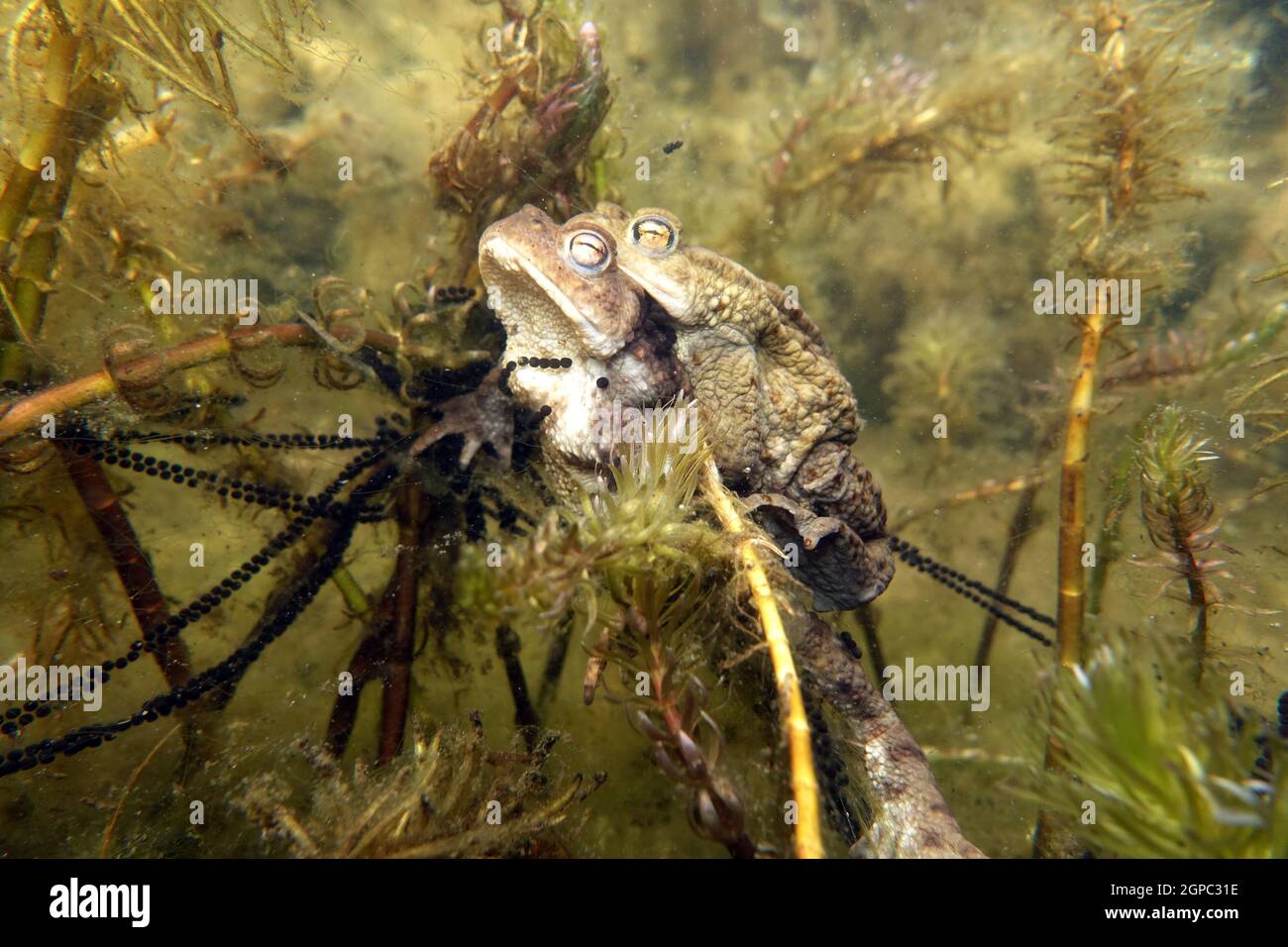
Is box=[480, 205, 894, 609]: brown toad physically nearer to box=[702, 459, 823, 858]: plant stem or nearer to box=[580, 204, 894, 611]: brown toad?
box=[580, 204, 894, 611]: brown toad

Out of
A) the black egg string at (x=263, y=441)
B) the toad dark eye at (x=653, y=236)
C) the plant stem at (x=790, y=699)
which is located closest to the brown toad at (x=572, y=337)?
the toad dark eye at (x=653, y=236)

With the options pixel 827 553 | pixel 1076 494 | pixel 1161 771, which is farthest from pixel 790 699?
pixel 1076 494

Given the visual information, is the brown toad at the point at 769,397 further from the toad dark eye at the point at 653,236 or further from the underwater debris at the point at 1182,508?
the underwater debris at the point at 1182,508

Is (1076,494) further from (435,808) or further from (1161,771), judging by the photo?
(435,808)

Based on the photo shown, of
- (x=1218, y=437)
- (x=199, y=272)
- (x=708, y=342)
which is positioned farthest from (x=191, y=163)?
(x=1218, y=437)

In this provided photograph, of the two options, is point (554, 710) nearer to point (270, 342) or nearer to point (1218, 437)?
point (270, 342)

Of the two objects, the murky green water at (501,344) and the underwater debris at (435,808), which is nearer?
the underwater debris at (435,808)
